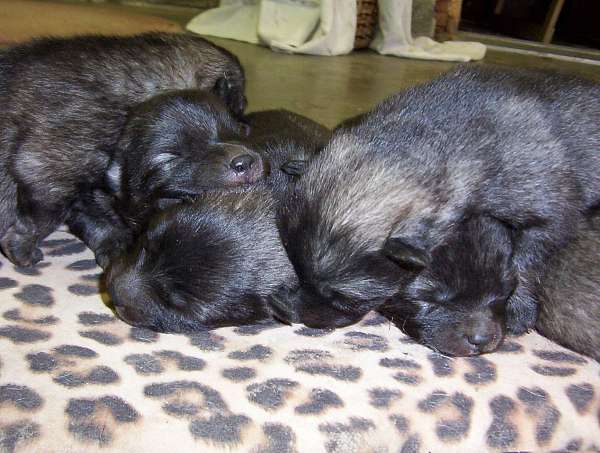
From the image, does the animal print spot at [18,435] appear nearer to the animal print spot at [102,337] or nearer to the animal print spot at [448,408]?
the animal print spot at [102,337]

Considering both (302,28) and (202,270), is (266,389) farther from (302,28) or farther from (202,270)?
(302,28)

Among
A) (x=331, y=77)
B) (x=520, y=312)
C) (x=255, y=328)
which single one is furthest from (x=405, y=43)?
(x=255, y=328)

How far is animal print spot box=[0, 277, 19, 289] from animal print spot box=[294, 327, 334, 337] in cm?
108

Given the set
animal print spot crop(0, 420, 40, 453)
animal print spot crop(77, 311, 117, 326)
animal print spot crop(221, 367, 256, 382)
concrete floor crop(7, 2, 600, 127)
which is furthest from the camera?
concrete floor crop(7, 2, 600, 127)

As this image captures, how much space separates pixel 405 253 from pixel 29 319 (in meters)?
1.29

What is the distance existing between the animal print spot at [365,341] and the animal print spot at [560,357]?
0.56m

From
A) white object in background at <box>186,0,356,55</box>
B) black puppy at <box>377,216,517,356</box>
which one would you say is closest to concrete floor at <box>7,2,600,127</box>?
white object in background at <box>186,0,356,55</box>

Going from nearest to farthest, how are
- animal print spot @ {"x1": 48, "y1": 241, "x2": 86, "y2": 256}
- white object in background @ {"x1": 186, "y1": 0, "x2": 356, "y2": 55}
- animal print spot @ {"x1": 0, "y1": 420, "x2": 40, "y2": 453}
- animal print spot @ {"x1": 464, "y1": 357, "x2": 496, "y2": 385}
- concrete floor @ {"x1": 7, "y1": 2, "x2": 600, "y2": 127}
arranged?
animal print spot @ {"x1": 0, "y1": 420, "x2": 40, "y2": 453}, animal print spot @ {"x1": 464, "y1": 357, "x2": 496, "y2": 385}, animal print spot @ {"x1": 48, "y1": 241, "x2": 86, "y2": 256}, concrete floor @ {"x1": 7, "y1": 2, "x2": 600, "y2": 127}, white object in background @ {"x1": 186, "y1": 0, "x2": 356, "y2": 55}

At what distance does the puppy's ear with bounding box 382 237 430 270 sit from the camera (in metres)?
2.09

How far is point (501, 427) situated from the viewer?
213cm

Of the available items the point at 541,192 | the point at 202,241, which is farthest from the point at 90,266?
the point at 541,192

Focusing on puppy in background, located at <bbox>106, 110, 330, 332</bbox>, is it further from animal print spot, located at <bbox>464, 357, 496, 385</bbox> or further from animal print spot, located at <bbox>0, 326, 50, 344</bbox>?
animal print spot, located at <bbox>464, 357, 496, 385</bbox>

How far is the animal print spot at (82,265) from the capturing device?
A: 2820 millimetres

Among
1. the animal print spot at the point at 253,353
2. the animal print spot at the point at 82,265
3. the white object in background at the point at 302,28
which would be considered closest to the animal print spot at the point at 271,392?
the animal print spot at the point at 253,353
